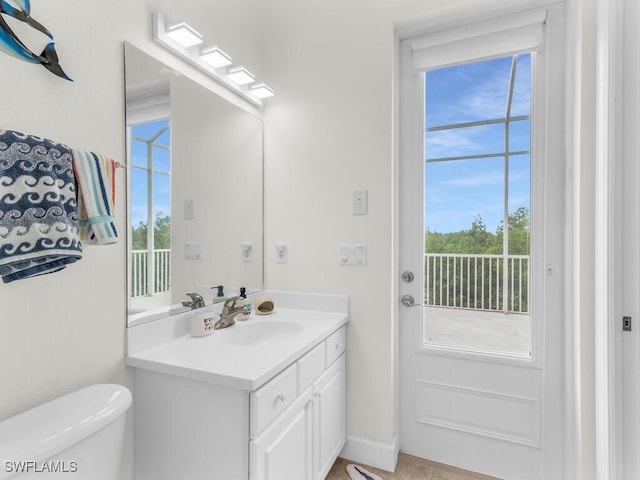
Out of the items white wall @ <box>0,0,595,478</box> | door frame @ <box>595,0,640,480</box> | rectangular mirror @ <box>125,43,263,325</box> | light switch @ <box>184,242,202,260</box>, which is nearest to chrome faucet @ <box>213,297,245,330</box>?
rectangular mirror @ <box>125,43,263,325</box>

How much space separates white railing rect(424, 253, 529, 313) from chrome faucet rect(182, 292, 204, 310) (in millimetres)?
1205

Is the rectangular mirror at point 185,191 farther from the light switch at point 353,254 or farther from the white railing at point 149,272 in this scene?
the light switch at point 353,254

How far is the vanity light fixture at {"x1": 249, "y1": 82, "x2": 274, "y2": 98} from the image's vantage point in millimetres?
1868

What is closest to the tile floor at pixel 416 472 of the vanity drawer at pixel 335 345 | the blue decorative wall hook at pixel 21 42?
the vanity drawer at pixel 335 345

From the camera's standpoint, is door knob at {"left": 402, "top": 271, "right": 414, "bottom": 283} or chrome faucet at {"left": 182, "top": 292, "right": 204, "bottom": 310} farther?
door knob at {"left": 402, "top": 271, "right": 414, "bottom": 283}

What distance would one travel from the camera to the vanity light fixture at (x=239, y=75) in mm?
1711

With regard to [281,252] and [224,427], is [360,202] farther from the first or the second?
[224,427]

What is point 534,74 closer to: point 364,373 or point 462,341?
point 462,341

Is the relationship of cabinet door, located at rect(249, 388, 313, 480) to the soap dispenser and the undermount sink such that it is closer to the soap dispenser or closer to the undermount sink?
the undermount sink

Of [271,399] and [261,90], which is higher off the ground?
[261,90]

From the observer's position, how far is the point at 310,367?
56.6 inches

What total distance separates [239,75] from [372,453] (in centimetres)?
214

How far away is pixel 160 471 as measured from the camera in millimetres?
1201

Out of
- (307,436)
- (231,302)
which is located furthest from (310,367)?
(231,302)
